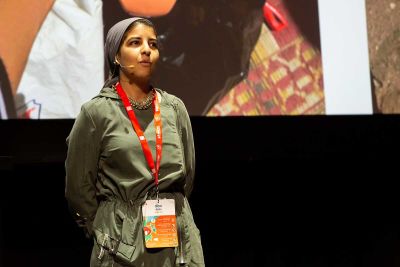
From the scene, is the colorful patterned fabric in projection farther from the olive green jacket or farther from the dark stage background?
the olive green jacket

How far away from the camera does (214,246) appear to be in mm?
3766

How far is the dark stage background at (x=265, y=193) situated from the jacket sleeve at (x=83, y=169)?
1.34 m

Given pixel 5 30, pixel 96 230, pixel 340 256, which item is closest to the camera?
pixel 96 230

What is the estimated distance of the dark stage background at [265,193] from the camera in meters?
3.49

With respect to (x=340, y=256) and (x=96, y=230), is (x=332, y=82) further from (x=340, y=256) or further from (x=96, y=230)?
(x=96, y=230)

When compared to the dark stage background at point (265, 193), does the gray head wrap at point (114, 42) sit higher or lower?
higher

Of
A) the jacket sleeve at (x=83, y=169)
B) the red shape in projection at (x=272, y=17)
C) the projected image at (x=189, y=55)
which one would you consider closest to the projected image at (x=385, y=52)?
the projected image at (x=189, y=55)

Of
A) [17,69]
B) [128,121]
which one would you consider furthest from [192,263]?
[17,69]

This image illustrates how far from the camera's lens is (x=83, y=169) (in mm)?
2020

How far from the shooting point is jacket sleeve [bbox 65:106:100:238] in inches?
78.5

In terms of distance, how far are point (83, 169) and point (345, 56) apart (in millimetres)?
2048

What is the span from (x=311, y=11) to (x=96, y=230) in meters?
2.10

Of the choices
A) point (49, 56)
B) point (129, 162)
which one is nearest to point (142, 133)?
point (129, 162)

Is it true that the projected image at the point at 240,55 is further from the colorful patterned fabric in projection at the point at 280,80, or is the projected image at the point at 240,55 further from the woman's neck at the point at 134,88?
the woman's neck at the point at 134,88
